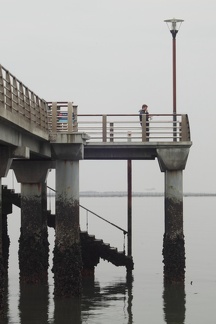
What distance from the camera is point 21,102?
39.3 m

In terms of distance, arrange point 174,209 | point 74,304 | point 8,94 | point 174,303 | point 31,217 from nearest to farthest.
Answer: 1. point 8,94
2. point 74,304
3. point 174,303
4. point 174,209
5. point 31,217

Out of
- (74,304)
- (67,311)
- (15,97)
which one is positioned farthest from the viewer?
(74,304)

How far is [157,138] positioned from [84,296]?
22.3ft

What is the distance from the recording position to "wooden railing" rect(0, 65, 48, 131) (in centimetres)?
3516

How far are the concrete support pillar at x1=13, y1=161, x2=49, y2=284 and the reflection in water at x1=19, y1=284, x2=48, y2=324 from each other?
49cm

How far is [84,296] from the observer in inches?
1863

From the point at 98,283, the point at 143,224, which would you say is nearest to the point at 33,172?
the point at 98,283

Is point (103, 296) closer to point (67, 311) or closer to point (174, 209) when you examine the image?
point (174, 209)

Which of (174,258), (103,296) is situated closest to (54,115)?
(103,296)

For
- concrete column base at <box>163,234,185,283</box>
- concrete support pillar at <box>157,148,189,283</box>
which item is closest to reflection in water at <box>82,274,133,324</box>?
concrete column base at <box>163,234,185,283</box>

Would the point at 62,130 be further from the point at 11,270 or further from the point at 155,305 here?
the point at 11,270

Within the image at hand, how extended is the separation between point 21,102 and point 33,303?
31.1ft

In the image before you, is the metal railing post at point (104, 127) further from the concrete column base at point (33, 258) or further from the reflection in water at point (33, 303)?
the reflection in water at point (33, 303)

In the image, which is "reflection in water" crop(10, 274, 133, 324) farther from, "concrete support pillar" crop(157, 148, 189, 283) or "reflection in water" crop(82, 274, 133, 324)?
"concrete support pillar" crop(157, 148, 189, 283)
